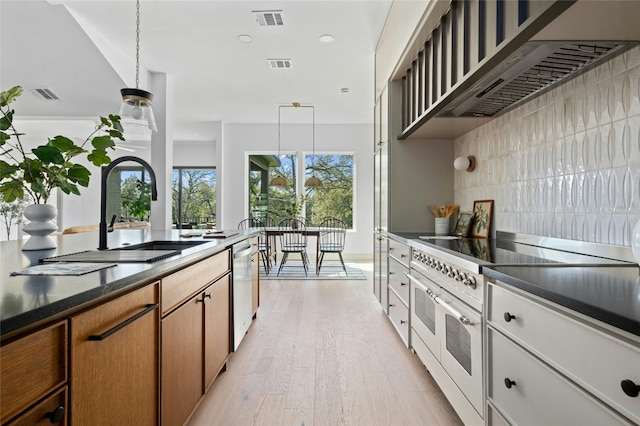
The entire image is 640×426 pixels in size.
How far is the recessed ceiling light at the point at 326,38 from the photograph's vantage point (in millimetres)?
3777

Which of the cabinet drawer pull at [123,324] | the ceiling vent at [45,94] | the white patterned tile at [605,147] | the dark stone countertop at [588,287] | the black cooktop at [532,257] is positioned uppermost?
the ceiling vent at [45,94]

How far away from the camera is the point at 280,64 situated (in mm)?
4473

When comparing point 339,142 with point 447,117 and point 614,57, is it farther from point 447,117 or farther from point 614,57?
point 614,57

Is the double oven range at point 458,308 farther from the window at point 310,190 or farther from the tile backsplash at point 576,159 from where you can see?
the window at point 310,190

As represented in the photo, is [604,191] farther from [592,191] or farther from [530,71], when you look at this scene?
[530,71]

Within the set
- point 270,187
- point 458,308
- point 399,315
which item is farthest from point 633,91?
point 270,187

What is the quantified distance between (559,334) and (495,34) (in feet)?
3.86

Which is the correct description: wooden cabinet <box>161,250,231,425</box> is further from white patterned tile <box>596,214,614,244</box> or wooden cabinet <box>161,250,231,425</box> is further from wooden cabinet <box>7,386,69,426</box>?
white patterned tile <box>596,214,614,244</box>

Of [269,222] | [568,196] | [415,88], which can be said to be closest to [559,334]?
[568,196]

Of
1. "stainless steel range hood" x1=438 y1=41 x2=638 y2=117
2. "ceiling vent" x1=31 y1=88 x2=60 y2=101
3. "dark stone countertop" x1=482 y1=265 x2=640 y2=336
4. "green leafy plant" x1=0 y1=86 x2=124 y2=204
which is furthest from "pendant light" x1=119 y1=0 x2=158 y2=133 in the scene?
"ceiling vent" x1=31 y1=88 x2=60 y2=101

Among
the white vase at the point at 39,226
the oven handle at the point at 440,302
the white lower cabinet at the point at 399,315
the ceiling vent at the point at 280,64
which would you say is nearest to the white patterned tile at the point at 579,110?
the oven handle at the point at 440,302

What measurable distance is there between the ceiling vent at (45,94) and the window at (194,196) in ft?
14.0

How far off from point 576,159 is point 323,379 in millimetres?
1845

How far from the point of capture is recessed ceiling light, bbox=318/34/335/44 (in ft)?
12.4
